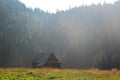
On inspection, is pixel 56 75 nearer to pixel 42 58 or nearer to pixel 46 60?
pixel 46 60

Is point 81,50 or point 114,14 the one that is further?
point 114,14

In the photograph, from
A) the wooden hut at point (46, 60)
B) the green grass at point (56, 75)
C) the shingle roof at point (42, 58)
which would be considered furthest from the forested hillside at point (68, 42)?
the green grass at point (56, 75)

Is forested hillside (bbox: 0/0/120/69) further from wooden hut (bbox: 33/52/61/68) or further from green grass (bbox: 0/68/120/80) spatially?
green grass (bbox: 0/68/120/80)

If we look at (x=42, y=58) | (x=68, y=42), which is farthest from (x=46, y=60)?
(x=68, y=42)

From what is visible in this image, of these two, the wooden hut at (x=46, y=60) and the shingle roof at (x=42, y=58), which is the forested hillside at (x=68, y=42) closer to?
the wooden hut at (x=46, y=60)

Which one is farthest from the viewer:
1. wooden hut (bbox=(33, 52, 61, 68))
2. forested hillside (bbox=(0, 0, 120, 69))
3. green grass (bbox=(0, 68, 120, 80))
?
forested hillside (bbox=(0, 0, 120, 69))

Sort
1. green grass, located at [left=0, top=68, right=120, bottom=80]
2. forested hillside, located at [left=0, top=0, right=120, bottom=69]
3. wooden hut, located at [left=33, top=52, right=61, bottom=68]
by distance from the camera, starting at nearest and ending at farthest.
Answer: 1. green grass, located at [left=0, top=68, right=120, bottom=80]
2. wooden hut, located at [left=33, top=52, right=61, bottom=68]
3. forested hillside, located at [left=0, top=0, right=120, bottom=69]

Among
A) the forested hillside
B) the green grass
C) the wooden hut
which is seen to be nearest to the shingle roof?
the wooden hut

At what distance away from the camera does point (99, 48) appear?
15300 cm

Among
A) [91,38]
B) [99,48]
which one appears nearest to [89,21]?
[91,38]

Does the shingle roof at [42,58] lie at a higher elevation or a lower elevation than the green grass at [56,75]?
higher

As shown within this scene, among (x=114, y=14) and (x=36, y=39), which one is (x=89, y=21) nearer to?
(x=114, y=14)

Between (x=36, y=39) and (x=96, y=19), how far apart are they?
50777mm

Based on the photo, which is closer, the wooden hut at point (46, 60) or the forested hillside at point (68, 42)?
the wooden hut at point (46, 60)
